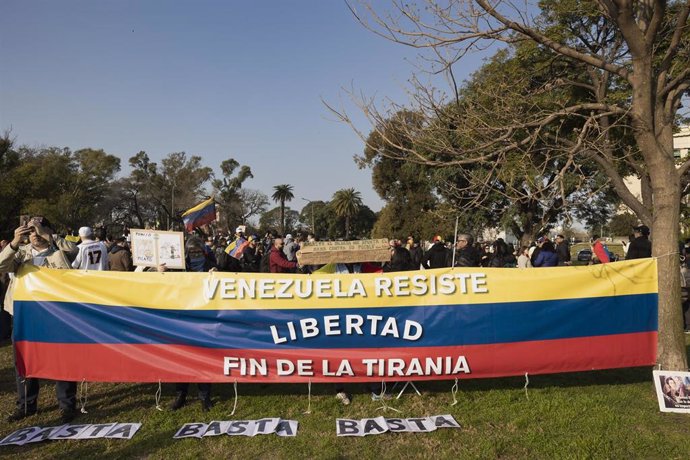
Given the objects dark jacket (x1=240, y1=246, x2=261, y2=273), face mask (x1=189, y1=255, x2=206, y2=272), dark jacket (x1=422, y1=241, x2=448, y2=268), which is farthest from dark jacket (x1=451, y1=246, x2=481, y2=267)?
dark jacket (x1=240, y1=246, x2=261, y2=273)

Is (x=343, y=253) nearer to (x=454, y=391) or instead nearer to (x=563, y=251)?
(x=454, y=391)

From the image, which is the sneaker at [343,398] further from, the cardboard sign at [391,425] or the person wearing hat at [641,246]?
the person wearing hat at [641,246]

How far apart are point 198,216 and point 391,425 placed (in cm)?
750

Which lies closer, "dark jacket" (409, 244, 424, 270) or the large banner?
the large banner

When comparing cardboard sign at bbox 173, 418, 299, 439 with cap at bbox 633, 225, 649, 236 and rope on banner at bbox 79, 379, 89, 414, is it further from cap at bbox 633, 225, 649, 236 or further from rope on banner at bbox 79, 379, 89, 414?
cap at bbox 633, 225, 649, 236

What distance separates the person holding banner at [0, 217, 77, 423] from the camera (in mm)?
5102

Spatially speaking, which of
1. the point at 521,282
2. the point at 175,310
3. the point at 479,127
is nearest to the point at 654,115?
the point at 479,127

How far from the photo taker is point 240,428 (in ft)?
15.2

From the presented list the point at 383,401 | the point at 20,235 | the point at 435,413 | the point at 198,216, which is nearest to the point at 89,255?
the point at 20,235

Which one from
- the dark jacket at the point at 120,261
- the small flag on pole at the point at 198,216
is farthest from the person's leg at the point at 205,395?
the small flag on pole at the point at 198,216

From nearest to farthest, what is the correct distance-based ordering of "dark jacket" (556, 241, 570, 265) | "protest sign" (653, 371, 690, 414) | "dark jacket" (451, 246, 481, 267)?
"protest sign" (653, 371, 690, 414) < "dark jacket" (451, 246, 481, 267) < "dark jacket" (556, 241, 570, 265)

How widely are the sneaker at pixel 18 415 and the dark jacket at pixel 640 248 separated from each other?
9.59 m

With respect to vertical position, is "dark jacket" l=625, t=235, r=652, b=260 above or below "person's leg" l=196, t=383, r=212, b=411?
above

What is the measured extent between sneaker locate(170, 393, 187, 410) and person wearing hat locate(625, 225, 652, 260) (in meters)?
8.02
